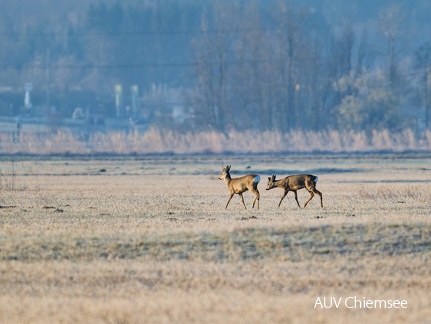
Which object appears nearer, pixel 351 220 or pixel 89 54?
pixel 351 220

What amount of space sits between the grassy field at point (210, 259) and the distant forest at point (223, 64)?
53.7 metres

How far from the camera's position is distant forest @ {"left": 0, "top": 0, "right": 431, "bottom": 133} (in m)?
87.8

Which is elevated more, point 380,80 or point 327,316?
point 380,80

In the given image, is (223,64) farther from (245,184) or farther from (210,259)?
(210,259)

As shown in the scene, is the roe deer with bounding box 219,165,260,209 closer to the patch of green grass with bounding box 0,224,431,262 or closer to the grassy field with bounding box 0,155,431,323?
the grassy field with bounding box 0,155,431,323

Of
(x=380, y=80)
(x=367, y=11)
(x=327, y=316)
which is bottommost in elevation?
(x=327, y=316)

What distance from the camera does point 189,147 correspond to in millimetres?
65875

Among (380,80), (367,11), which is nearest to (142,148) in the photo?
(380,80)

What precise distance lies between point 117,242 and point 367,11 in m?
120

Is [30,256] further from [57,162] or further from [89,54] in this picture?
[89,54]

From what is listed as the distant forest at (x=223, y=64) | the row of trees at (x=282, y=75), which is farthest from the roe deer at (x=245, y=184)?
the row of trees at (x=282, y=75)

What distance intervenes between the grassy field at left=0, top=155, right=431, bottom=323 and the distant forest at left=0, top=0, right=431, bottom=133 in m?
53.7

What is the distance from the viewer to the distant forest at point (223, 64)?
87.8 meters

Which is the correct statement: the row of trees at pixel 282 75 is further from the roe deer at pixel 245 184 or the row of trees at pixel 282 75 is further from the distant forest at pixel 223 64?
the roe deer at pixel 245 184
